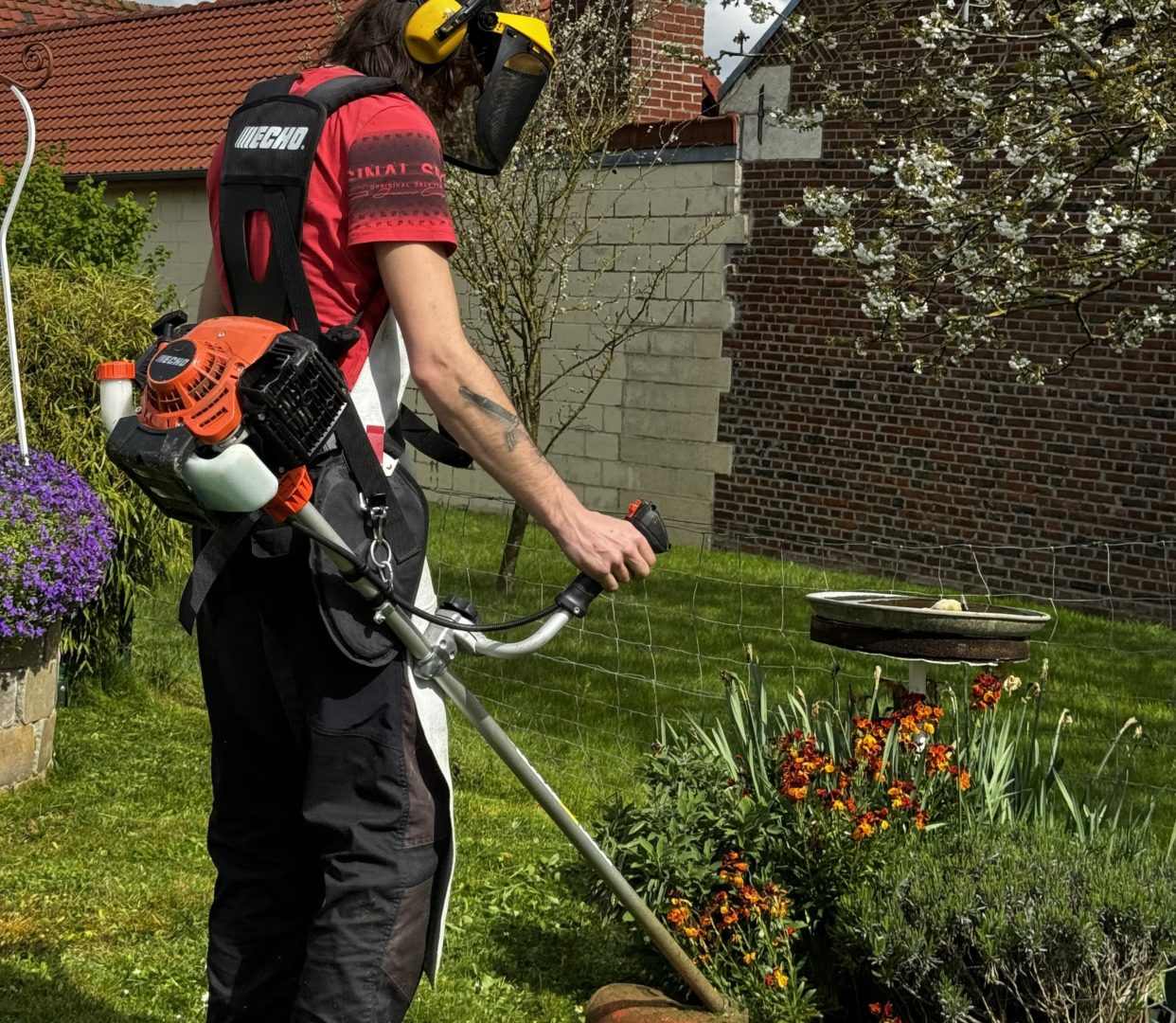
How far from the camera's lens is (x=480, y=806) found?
5.72 meters

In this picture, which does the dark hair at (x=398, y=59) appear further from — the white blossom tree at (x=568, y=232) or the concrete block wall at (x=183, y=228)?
the concrete block wall at (x=183, y=228)

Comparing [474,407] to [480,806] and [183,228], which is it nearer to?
[480,806]

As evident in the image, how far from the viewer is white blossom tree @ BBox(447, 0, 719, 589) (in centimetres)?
1071

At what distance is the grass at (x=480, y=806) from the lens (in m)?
4.12

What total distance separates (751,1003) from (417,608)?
1.50 m

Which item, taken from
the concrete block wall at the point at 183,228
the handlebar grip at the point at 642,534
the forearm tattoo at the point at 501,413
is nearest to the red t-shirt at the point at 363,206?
the forearm tattoo at the point at 501,413

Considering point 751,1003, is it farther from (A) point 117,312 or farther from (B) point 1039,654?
(B) point 1039,654

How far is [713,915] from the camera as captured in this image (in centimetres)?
374

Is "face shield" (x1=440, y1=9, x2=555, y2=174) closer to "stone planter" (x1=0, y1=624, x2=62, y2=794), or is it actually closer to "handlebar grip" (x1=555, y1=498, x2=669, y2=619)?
"handlebar grip" (x1=555, y1=498, x2=669, y2=619)

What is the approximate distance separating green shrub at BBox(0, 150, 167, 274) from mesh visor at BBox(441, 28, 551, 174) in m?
5.29

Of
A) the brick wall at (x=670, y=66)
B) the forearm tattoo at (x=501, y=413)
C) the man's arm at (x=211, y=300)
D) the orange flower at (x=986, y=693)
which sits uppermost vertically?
the brick wall at (x=670, y=66)

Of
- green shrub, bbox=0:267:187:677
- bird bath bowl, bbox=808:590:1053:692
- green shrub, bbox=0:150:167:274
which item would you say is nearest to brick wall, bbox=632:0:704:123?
green shrub, bbox=0:150:167:274

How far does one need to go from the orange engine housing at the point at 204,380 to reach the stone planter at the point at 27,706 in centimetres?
333

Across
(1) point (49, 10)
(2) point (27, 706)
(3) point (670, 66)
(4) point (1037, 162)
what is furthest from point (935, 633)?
(1) point (49, 10)
